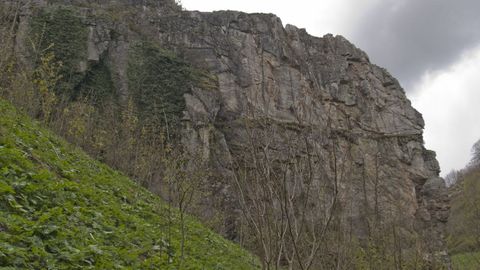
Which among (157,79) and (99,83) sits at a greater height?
(157,79)

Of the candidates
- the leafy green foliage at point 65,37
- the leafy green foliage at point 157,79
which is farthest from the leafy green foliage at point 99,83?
the leafy green foliage at point 157,79

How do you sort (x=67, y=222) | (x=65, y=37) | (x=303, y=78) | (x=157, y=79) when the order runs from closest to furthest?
1. (x=67, y=222)
2. (x=65, y=37)
3. (x=157, y=79)
4. (x=303, y=78)

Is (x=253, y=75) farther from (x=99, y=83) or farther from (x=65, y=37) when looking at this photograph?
(x=65, y=37)

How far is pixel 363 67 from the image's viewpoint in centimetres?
4756

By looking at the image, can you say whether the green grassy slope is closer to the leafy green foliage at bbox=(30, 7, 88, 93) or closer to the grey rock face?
the leafy green foliage at bbox=(30, 7, 88, 93)

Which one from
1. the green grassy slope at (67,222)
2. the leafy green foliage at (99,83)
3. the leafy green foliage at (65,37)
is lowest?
the green grassy slope at (67,222)

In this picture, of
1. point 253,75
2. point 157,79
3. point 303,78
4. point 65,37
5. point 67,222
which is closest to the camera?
point 67,222

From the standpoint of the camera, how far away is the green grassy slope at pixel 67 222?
188 inches

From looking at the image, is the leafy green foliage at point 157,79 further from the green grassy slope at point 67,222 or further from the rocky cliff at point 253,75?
the green grassy slope at point 67,222

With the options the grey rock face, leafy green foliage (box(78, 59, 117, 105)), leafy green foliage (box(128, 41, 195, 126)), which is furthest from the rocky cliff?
leafy green foliage (box(128, 41, 195, 126))

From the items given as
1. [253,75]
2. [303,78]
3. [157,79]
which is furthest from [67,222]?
[253,75]

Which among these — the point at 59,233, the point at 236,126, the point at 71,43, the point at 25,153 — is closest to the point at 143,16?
the point at 71,43

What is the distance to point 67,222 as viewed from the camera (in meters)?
5.91

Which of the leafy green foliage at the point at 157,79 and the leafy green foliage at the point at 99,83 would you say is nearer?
the leafy green foliage at the point at 99,83
